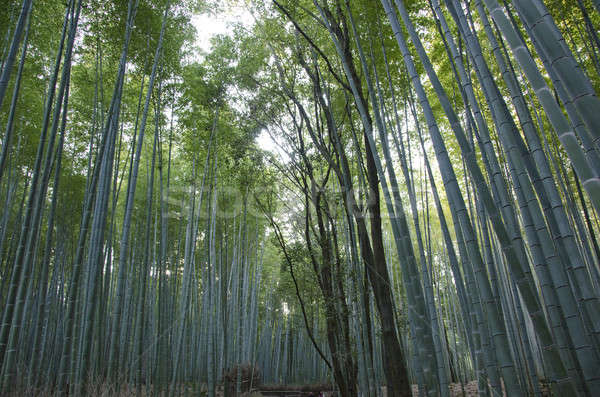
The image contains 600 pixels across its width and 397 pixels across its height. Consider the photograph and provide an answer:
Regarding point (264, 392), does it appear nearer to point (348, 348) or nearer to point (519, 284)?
point (348, 348)

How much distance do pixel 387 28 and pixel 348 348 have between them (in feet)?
12.1

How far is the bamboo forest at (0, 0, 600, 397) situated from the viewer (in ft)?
4.70

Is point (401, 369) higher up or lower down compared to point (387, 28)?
lower down

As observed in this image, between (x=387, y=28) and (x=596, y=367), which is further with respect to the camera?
(x=387, y=28)

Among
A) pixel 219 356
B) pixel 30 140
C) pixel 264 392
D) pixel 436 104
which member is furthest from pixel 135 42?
pixel 264 392

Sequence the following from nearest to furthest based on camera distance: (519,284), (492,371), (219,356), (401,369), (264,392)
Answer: (519,284) → (492,371) → (401,369) → (219,356) → (264,392)

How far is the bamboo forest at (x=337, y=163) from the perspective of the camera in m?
1.43

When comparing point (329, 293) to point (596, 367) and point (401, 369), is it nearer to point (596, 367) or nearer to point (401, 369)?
point (401, 369)

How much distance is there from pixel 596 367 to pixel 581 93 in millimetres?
903

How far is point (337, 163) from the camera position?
13.0 feet

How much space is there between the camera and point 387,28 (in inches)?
151

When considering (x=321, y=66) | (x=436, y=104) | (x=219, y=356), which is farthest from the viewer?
(x=219, y=356)

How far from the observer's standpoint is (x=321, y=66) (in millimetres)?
4801

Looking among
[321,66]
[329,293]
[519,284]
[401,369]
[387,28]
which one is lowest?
[401,369]
